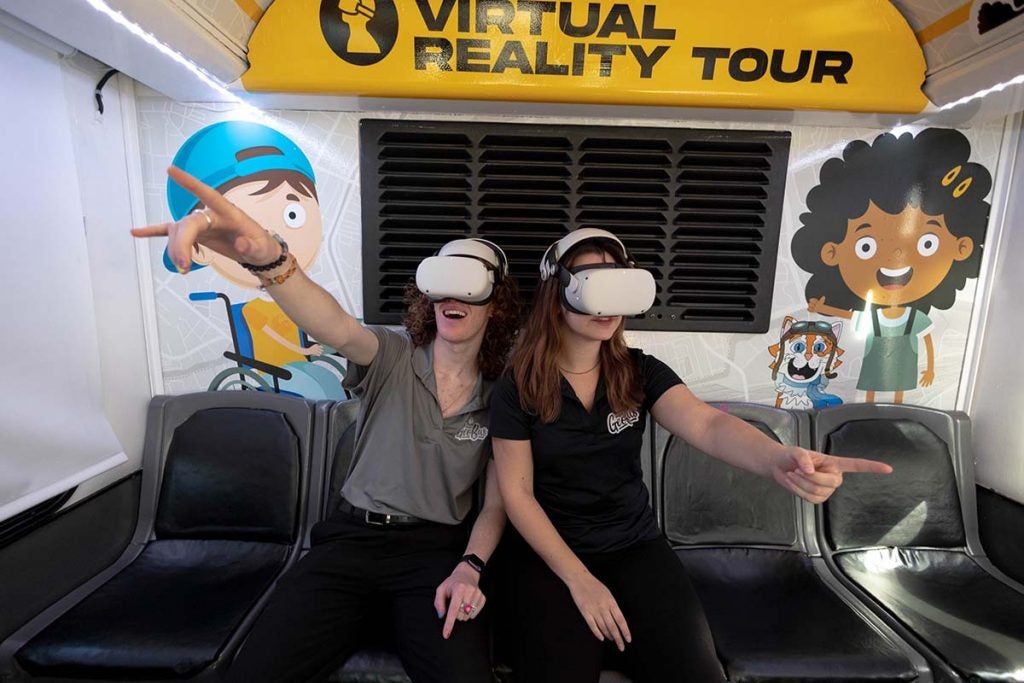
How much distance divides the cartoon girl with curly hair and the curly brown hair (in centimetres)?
139

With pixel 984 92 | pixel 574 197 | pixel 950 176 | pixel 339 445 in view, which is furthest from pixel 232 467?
pixel 950 176

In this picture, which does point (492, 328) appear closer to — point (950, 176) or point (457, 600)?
point (457, 600)

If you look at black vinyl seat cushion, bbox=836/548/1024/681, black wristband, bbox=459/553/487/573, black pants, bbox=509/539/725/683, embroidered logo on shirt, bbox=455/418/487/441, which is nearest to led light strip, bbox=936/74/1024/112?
black vinyl seat cushion, bbox=836/548/1024/681

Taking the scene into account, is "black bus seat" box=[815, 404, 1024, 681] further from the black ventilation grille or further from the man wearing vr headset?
the man wearing vr headset

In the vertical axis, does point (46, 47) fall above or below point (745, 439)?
above

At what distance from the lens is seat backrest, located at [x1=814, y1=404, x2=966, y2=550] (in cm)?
205

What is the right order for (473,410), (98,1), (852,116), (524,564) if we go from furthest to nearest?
(852,116) → (473,410) → (524,564) → (98,1)

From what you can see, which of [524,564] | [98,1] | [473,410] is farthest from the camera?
[473,410]

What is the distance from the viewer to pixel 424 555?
5.15 feet

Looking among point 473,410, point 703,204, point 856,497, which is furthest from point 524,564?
point 703,204

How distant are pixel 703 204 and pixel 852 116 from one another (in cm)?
61

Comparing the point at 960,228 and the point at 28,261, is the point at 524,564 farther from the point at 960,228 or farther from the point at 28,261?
the point at 960,228

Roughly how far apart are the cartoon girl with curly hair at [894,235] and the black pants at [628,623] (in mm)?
1502

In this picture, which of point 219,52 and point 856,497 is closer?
point 219,52
